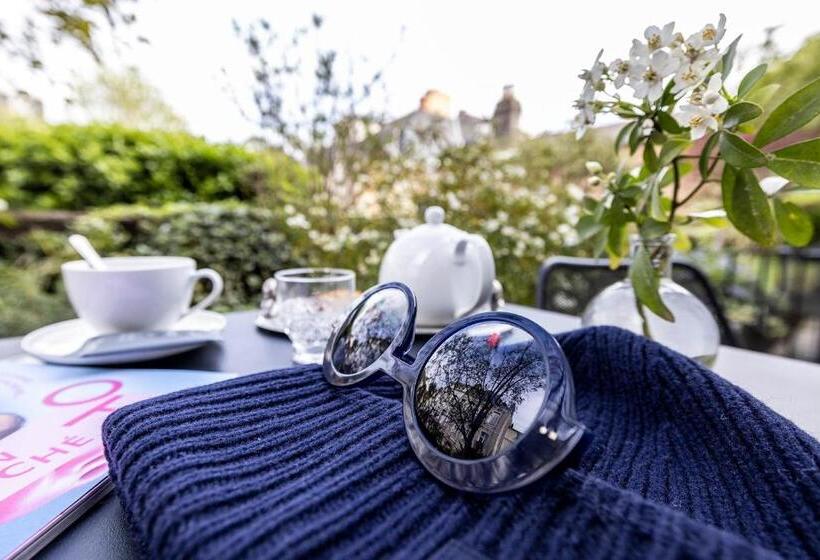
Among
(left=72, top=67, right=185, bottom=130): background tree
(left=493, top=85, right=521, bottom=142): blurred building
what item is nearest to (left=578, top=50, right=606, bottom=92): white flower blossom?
(left=493, top=85, right=521, bottom=142): blurred building

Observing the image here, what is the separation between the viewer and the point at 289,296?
0.52 meters

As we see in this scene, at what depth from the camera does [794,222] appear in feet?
1.34

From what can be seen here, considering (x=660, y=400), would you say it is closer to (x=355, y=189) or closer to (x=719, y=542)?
(x=719, y=542)

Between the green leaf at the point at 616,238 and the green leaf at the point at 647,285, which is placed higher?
the green leaf at the point at 616,238

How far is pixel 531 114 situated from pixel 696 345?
1.71 m

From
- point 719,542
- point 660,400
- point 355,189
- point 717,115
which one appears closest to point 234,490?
point 719,542

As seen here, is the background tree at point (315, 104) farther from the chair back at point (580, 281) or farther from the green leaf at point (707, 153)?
the green leaf at point (707, 153)

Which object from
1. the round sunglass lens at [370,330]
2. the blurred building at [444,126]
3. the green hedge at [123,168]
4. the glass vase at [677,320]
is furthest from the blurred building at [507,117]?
the round sunglass lens at [370,330]

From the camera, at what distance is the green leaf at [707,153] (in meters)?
0.35

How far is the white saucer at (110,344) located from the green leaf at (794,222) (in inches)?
24.9

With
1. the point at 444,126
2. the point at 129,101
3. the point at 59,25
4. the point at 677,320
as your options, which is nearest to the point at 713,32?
the point at 677,320

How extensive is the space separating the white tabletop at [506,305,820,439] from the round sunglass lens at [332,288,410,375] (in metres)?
0.20

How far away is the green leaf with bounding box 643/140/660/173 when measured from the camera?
1.24ft

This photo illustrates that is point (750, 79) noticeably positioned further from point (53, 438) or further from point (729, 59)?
point (53, 438)
